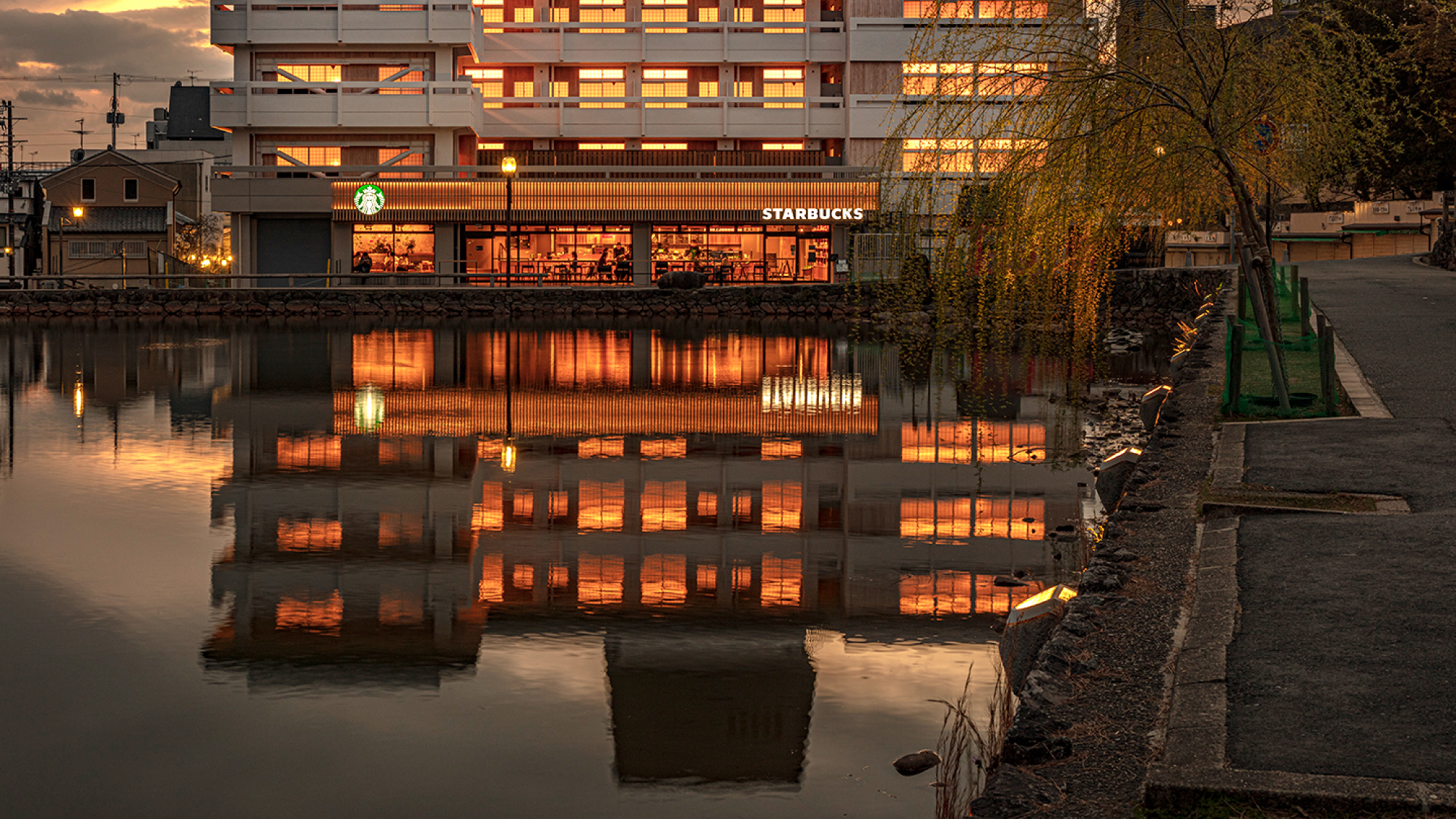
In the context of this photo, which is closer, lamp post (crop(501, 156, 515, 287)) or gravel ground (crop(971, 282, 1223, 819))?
gravel ground (crop(971, 282, 1223, 819))

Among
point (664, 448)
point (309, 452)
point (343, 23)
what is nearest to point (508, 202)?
point (343, 23)

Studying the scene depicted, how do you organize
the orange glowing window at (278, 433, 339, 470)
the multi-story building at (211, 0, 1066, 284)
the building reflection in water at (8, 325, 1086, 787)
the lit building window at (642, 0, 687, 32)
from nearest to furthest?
the building reflection in water at (8, 325, 1086, 787) < the orange glowing window at (278, 433, 339, 470) < the multi-story building at (211, 0, 1066, 284) < the lit building window at (642, 0, 687, 32)

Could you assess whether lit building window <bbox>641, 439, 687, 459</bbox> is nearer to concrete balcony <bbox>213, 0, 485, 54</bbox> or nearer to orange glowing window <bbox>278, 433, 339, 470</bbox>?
orange glowing window <bbox>278, 433, 339, 470</bbox>

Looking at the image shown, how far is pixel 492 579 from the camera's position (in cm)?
1239

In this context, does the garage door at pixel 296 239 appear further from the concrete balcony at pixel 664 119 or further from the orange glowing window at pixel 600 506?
the orange glowing window at pixel 600 506

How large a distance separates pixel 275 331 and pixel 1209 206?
117 feet

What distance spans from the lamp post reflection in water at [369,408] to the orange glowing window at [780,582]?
10.8 metres

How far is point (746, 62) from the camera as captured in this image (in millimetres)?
77562

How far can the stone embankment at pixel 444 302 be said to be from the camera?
59656 millimetres

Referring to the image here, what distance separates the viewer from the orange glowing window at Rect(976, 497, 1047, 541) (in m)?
14.1

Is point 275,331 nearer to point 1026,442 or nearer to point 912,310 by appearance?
point 1026,442

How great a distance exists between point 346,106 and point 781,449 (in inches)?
2302

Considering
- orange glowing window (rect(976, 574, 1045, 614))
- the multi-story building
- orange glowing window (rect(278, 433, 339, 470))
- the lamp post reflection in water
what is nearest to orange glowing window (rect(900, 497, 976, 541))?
orange glowing window (rect(976, 574, 1045, 614))

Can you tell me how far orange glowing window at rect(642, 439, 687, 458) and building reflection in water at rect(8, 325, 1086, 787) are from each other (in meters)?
0.10
